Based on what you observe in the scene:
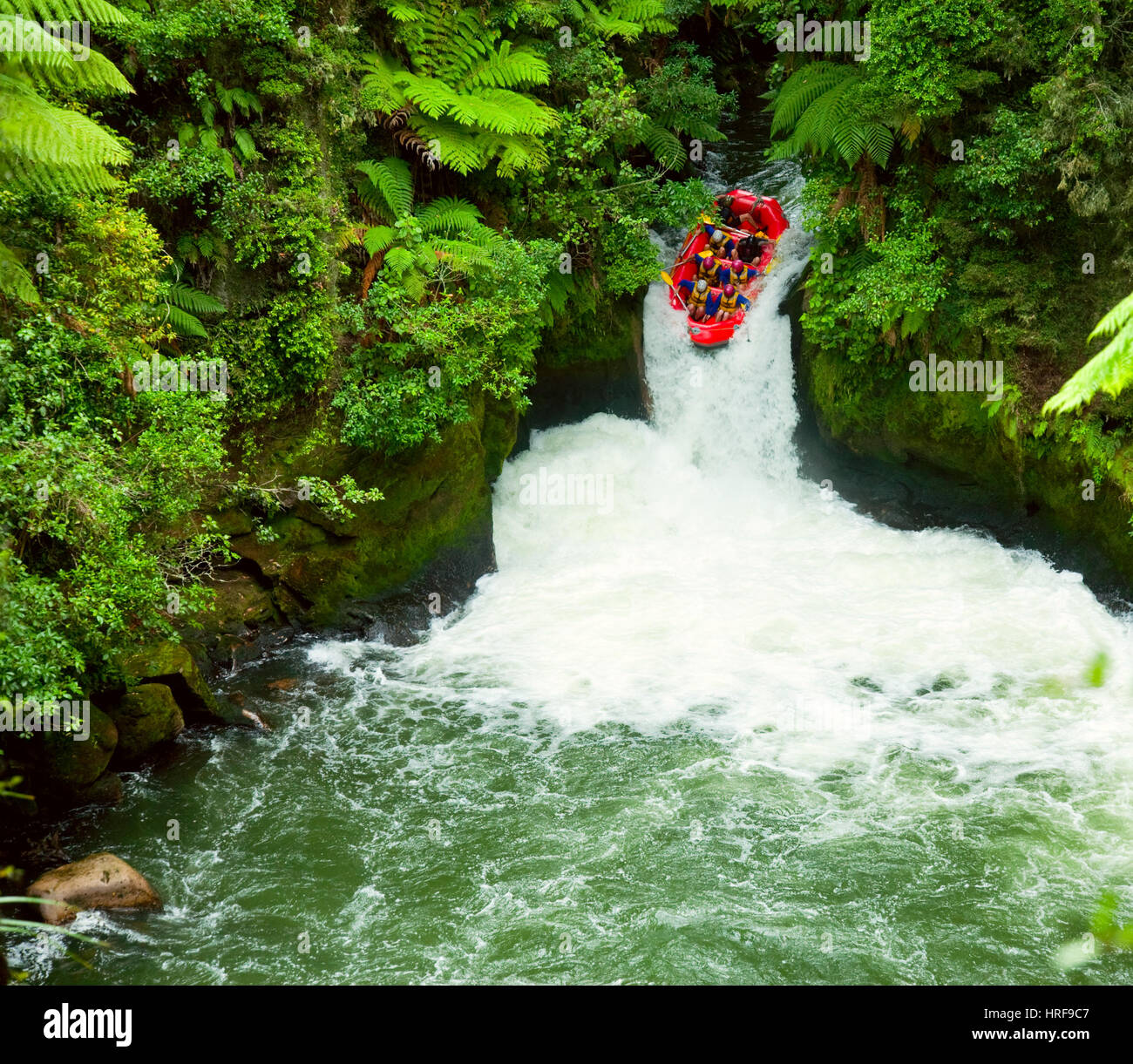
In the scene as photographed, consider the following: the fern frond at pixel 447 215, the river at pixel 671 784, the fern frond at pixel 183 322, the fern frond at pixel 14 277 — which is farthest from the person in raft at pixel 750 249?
the fern frond at pixel 14 277

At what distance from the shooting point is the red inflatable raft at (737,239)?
15.0 meters

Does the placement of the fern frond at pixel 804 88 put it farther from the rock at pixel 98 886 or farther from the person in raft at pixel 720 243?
the rock at pixel 98 886

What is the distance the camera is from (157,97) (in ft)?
35.2

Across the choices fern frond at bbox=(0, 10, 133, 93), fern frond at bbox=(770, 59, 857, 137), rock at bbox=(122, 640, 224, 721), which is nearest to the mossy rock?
rock at bbox=(122, 640, 224, 721)

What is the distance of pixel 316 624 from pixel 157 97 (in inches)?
230

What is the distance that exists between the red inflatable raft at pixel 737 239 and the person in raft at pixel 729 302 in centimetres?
6

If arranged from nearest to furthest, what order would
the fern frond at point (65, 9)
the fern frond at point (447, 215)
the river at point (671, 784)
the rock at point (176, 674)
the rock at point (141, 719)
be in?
1. the river at point (671, 784)
2. the fern frond at point (65, 9)
3. the rock at point (141, 719)
4. the rock at point (176, 674)
5. the fern frond at point (447, 215)

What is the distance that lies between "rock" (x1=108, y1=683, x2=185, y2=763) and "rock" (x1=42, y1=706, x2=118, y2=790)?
0.34m

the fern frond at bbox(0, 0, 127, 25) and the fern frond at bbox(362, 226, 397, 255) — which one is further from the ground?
the fern frond at bbox(0, 0, 127, 25)

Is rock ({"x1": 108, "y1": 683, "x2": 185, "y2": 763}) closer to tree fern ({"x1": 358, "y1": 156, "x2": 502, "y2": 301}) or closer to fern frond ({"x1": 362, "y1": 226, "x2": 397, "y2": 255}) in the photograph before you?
tree fern ({"x1": 358, "y1": 156, "x2": 502, "y2": 301})

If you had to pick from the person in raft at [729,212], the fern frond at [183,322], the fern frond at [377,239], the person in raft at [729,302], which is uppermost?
the person in raft at [729,212]

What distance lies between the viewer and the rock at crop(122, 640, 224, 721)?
906 centimetres
